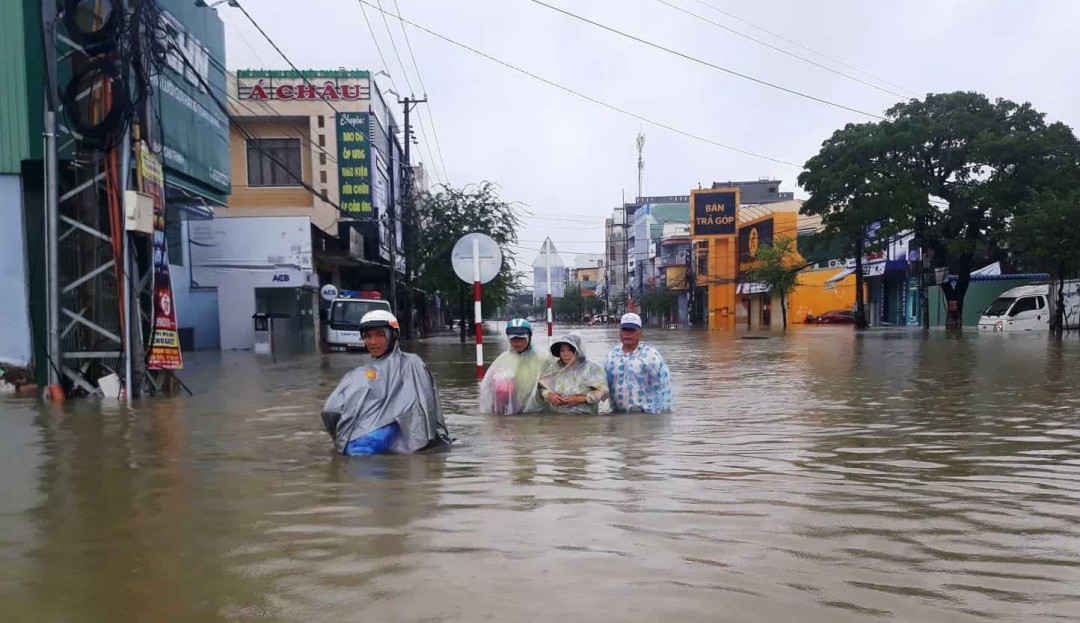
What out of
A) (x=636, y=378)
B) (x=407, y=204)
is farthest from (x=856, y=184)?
(x=636, y=378)

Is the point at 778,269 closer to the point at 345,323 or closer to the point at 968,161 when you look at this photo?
the point at 968,161

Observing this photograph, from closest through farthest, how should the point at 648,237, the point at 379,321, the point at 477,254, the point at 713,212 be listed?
the point at 379,321 < the point at 477,254 < the point at 713,212 < the point at 648,237

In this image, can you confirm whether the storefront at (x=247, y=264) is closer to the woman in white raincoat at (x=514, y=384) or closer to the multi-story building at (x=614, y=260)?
the woman in white raincoat at (x=514, y=384)

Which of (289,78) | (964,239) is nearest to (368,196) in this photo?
(289,78)

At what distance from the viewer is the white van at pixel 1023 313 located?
3119 centimetres

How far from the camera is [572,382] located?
301 inches

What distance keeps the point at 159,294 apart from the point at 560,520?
7.84 meters

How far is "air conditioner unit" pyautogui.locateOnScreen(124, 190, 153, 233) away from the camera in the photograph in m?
9.63

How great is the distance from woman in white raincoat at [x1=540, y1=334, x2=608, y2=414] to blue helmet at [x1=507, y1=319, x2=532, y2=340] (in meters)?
0.28

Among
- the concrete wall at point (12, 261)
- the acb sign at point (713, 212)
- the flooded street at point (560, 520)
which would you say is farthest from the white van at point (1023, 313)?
the concrete wall at point (12, 261)

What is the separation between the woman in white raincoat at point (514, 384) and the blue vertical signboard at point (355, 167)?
101ft

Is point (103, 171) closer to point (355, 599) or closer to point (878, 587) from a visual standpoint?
point (355, 599)

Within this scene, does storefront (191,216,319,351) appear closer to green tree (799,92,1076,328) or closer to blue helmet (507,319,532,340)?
blue helmet (507,319,532,340)

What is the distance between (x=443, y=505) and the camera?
4496 millimetres
